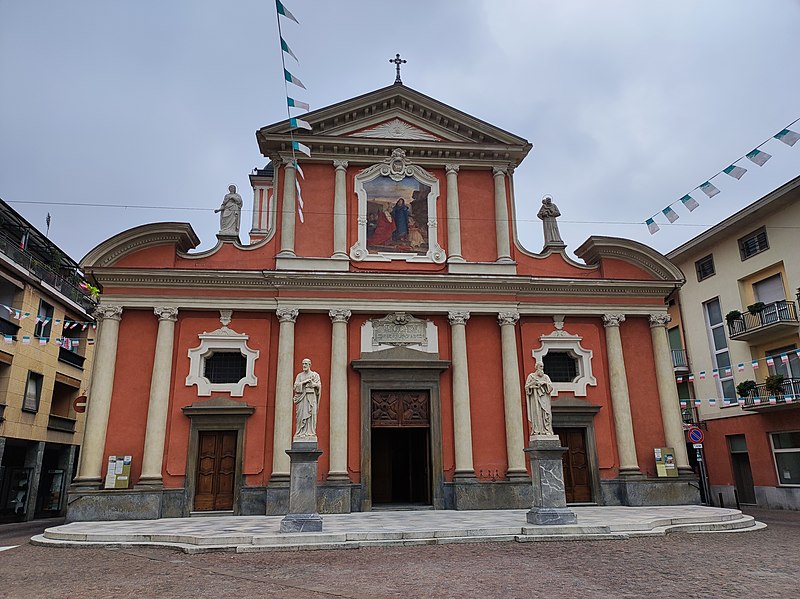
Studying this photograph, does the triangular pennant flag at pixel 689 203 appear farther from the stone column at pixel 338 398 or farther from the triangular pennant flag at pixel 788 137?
the stone column at pixel 338 398

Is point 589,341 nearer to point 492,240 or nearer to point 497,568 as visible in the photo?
point 492,240

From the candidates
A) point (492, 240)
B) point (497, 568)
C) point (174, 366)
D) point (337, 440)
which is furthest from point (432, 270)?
point (497, 568)

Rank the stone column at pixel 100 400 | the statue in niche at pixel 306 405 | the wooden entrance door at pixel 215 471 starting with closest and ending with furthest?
the statue in niche at pixel 306 405 < the stone column at pixel 100 400 < the wooden entrance door at pixel 215 471

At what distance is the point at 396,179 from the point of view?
1923 centimetres

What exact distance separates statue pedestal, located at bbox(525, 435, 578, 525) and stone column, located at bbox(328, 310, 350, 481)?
19.3 ft

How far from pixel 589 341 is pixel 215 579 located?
1394 cm

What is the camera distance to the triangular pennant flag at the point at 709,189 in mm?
12406

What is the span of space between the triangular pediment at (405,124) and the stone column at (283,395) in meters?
5.79

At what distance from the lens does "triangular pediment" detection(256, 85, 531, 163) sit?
62.8 feet

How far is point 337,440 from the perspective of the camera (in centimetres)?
1655

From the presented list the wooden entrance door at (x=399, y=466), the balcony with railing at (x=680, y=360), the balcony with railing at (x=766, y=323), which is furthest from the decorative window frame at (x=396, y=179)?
the balcony with railing at (x=680, y=360)

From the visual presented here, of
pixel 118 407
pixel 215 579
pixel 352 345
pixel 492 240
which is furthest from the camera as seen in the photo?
pixel 492 240

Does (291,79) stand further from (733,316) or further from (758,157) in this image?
(733,316)

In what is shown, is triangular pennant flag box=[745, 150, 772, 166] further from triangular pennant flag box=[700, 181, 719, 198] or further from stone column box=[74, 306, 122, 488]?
stone column box=[74, 306, 122, 488]
